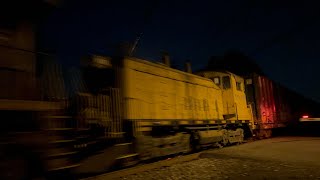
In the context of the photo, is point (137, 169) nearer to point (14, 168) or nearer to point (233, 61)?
point (14, 168)

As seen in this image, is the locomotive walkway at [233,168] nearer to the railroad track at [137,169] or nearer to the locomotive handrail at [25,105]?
the railroad track at [137,169]

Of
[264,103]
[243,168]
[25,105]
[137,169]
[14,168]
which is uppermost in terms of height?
[264,103]

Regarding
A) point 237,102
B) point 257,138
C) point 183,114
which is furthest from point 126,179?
point 257,138

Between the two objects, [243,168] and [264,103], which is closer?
[243,168]

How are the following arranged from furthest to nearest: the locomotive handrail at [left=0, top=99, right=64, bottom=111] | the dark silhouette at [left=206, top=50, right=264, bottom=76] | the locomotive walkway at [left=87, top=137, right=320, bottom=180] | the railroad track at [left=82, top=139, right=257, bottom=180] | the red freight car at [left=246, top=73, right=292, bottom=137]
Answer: the dark silhouette at [left=206, top=50, right=264, bottom=76], the red freight car at [left=246, top=73, right=292, bottom=137], the locomotive walkway at [left=87, top=137, right=320, bottom=180], the railroad track at [left=82, top=139, right=257, bottom=180], the locomotive handrail at [left=0, top=99, right=64, bottom=111]

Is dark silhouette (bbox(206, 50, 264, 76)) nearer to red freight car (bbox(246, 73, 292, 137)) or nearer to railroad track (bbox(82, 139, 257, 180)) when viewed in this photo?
red freight car (bbox(246, 73, 292, 137))

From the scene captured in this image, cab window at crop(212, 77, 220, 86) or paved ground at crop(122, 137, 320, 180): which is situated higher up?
cab window at crop(212, 77, 220, 86)

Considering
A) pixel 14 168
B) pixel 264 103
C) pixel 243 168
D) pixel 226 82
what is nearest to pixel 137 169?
pixel 243 168

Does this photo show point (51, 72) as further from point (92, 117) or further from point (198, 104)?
point (198, 104)

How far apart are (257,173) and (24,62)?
20.0 feet

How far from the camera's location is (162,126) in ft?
36.2

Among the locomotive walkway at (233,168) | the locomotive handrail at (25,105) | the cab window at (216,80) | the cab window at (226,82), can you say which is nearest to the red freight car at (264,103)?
the cab window at (226,82)

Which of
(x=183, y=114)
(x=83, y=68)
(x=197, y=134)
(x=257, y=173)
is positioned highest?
(x=83, y=68)

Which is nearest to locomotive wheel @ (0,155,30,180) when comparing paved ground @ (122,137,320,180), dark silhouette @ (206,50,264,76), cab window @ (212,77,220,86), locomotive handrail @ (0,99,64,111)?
locomotive handrail @ (0,99,64,111)
